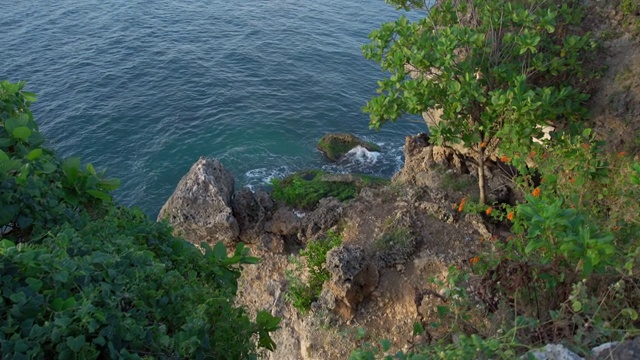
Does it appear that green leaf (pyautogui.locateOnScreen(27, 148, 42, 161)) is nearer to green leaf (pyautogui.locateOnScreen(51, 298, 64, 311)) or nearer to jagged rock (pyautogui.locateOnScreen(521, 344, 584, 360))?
green leaf (pyautogui.locateOnScreen(51, 298, 64, 311))

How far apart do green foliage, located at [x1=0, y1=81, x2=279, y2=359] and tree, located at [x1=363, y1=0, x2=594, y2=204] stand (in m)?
6.81

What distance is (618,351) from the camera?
186 inches

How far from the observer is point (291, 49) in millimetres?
39562

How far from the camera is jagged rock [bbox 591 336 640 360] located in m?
4.69

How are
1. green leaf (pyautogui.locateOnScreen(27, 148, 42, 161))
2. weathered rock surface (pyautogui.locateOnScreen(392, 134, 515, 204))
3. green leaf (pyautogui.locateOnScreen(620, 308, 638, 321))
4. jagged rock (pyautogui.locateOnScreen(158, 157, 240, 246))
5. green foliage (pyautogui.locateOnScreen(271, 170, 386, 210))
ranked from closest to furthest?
green leaf (pyautogui.locateOnScreen(620, 308, 638, 321)) → green leaf (pyautogui.locateOnScreen(27, 148, 42, 161)) → weathered rock surface (pyautogui.locateOnScreen(392, 134, 515, 204)) → jagged rock (pyautogui.locateOnScreen(158, 157, 240, 246)) → green foliage (pyautogui.locateOnScreen(271, 170, 386, 210))

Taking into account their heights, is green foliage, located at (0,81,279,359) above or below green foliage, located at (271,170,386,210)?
above

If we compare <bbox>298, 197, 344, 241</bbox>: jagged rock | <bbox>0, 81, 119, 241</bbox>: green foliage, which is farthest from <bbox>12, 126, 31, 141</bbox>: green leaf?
<bbox>298, 197, 344, 241</bbox>: jagged rock

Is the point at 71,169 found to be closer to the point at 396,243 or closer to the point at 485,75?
the point at 396,243

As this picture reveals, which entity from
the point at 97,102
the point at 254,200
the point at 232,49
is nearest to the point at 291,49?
the point at 232,49

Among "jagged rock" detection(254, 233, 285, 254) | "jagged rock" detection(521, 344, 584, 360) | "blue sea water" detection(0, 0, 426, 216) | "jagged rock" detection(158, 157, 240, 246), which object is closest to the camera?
"jagged rock" detection(521, 344, 584, 360)

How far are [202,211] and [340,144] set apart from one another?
14177 mm

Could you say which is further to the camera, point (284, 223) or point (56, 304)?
point (284, 223)

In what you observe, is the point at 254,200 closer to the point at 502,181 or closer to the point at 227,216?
the point at 227,216

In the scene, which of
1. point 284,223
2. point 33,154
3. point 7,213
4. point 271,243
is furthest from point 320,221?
point 7,213
